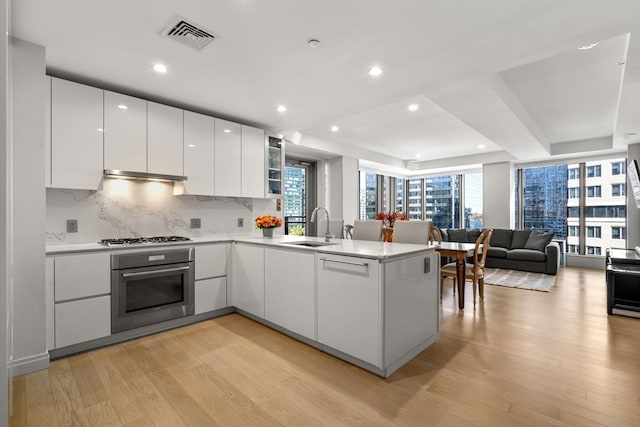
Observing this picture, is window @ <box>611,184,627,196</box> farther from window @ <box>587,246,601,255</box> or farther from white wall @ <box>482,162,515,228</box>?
white wall @ <box>482,162,515,228</box>

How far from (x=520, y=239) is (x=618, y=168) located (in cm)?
249

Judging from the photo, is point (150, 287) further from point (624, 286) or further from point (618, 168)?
point (618, 168)

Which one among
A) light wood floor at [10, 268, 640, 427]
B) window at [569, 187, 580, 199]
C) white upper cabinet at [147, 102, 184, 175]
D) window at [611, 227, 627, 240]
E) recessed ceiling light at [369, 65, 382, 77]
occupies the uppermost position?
recessed ceiling light at [369, 65, 382, 77]

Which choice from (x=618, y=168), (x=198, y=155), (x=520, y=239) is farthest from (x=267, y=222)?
(x=618, y=168)

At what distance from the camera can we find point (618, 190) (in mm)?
6539

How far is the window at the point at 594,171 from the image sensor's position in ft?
22.4

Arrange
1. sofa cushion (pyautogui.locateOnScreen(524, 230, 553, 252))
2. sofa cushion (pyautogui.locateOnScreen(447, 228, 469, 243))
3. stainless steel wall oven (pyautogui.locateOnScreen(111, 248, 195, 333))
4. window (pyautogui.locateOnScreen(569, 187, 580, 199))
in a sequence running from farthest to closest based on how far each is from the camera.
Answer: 1. sofa cushion (pyautogui.locateOnScreen(447, 228, 469, 243))
2. window (pyautogui.locateOnScreen(569, 187, 580, 199))
3. sofa cushion (pyautogui.locateOnScreen(524, 230, 553, 252))
4. stainless steel wall oven (pyautogui.locateOnScreen(111, 248, 195, 333))

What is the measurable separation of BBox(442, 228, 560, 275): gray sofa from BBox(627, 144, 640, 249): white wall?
1.19 m

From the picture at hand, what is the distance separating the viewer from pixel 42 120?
95.0 inches

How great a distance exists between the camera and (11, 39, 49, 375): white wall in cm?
229

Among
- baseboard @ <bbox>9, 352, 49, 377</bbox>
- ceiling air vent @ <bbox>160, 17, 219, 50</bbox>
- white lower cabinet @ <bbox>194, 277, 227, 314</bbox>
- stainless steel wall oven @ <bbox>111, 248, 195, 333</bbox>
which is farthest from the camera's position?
white lower cabinet @ <bbox>194, 277, 227, 314</bbox>

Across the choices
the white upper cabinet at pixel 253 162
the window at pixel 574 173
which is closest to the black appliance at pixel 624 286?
the window at pixel 574 173

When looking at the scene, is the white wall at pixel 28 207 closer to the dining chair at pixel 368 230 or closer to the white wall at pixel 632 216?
the dining chair at pixel 368 230

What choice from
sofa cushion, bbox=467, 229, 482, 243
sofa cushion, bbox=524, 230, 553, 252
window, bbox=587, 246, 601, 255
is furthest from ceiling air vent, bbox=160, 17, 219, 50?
window, bbox=587, 246, 601, 255
